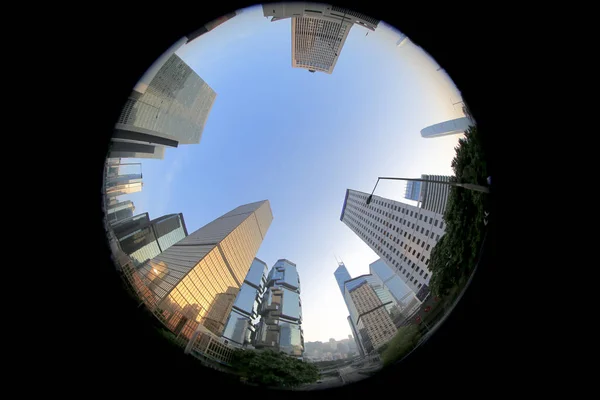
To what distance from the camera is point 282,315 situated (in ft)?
259

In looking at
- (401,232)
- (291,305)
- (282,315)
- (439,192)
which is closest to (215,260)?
(282,315)

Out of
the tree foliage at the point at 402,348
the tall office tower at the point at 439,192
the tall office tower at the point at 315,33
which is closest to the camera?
the tree foliage at the point at 402,348

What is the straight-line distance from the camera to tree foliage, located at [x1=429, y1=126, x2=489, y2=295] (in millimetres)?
4711

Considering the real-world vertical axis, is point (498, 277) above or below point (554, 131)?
below

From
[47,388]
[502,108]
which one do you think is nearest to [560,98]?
[502,108]

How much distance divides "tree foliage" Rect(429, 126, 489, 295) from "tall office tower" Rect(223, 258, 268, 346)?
75.4 meters

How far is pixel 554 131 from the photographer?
3.55 metres

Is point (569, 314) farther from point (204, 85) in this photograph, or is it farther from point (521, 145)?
point (204, 85)

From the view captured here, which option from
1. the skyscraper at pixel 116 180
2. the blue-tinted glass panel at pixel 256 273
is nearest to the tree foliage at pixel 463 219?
the skyscraper at pixel 116 180

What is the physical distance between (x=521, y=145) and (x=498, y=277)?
2.70 meters

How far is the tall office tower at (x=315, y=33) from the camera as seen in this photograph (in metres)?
6.11

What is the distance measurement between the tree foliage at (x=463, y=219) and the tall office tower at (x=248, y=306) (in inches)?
2969

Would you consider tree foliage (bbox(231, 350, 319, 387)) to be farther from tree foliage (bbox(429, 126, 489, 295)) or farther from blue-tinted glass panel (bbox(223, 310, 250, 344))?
blue-tinted glass panel (bbox(223, 310, 250, 344))

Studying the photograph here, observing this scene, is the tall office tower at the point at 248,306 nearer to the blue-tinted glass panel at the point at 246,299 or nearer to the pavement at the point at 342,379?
the blue-tinted glass panel at the point at 246,299
